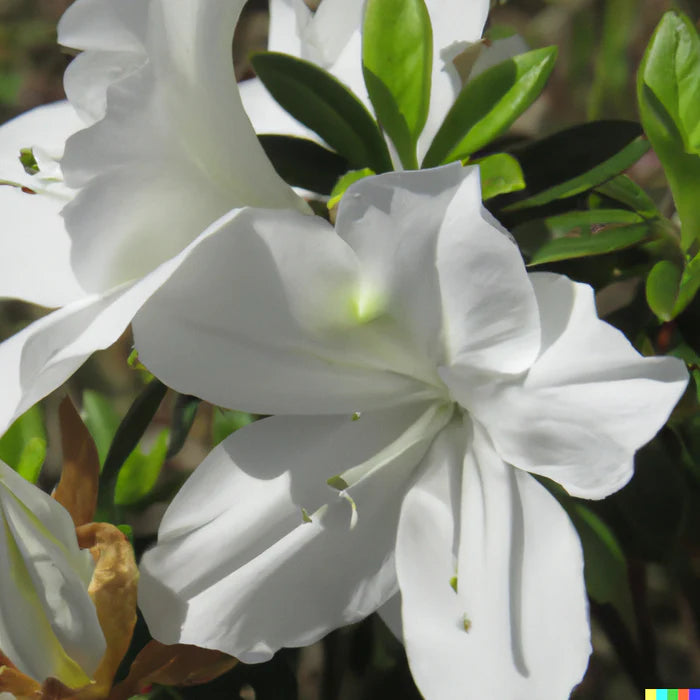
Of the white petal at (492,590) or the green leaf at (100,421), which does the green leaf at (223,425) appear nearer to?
the green leaf at (100,421)

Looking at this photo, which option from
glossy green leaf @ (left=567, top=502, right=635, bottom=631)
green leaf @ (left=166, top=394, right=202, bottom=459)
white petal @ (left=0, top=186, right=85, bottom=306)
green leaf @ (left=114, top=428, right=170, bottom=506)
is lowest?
glossy green leaf @ (left=567, top=502, right=635, bottom=631)

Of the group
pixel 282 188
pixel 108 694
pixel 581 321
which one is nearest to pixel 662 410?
pixel 581 321

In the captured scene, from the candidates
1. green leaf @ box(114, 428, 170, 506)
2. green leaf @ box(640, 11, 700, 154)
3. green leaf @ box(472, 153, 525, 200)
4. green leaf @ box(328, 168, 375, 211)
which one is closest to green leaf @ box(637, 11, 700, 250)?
green leaf @ box(640, 11, 700, 154)

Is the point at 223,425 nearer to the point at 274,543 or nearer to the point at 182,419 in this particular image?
the point at 182,419

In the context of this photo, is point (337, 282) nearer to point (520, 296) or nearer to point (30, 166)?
point (520, 296)

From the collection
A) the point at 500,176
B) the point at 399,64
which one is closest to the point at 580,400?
the point at 500,176

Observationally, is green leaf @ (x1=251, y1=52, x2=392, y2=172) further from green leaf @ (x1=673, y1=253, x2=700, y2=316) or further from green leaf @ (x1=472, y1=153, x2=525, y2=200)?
green leaf @ (x1=673, y1=253, x2=700, y2=316)
